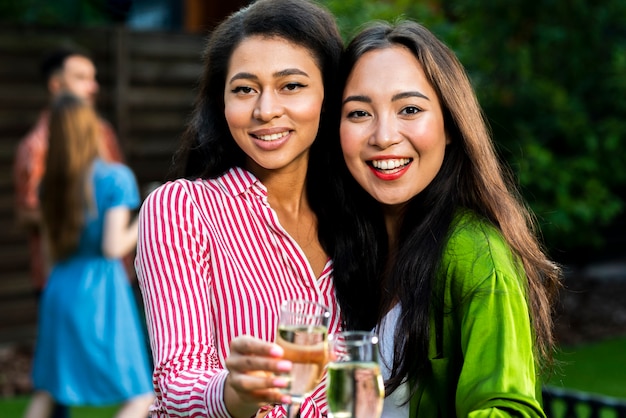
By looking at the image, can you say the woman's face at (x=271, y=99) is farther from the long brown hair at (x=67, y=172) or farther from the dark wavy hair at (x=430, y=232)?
the long brown hair at (x=67, y=172)

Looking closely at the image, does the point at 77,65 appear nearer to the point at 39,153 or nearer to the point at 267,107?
the point at 39,153

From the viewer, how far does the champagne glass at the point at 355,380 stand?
2.04m

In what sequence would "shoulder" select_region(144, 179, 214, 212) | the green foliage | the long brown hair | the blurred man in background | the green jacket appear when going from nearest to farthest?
1. the green jacket
2. "shoulder" select_region(144, 179, 214, 212)
3. the long brown hair
4. the blurred man in background
5. the green foliage

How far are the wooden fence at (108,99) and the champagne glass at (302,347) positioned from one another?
586 centimetres

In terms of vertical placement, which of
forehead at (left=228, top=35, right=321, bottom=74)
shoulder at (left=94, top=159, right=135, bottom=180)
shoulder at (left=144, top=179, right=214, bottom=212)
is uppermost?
forehead at (left=228, top=35, right=321, bottom=74)

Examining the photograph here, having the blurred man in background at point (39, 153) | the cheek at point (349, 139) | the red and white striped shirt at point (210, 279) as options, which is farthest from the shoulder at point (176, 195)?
the blurred man in background at point (39, 153)

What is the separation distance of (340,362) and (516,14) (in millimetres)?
6773

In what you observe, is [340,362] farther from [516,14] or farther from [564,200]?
[516,14]

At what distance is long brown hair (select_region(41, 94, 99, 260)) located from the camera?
18.7 ft

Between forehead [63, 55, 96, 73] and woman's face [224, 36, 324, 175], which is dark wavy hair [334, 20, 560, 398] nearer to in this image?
woman's face [224, 36, 324, 175]

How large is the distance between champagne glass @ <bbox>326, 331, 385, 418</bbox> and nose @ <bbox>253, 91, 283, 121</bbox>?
0.80 metres

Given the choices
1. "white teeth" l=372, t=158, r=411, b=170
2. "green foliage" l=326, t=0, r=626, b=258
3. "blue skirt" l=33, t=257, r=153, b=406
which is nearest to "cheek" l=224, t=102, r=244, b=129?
"white teeth" l=372, t=158, r=411, b=170

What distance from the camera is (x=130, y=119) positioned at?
8922mm

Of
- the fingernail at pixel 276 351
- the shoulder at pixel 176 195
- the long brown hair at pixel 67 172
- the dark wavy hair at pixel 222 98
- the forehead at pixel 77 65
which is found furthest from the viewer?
the forehead at pixel 77 65
